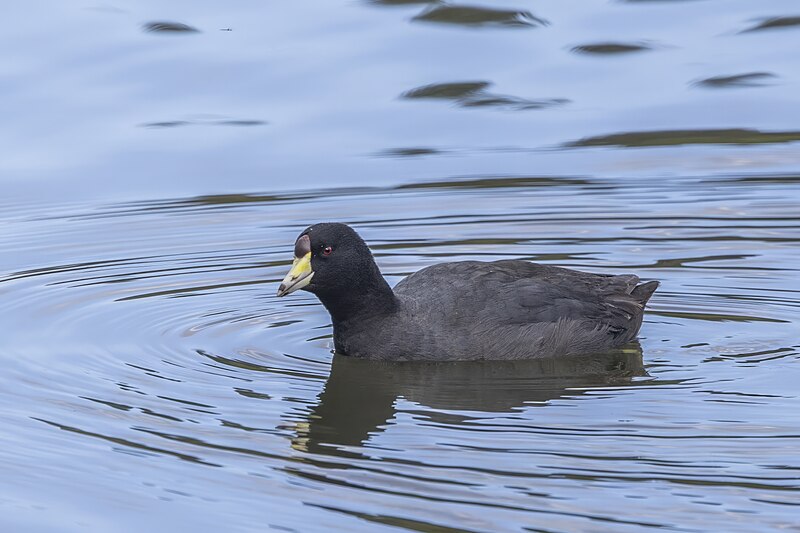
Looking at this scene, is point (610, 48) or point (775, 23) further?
point (775, 23)

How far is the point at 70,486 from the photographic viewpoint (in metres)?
6.70

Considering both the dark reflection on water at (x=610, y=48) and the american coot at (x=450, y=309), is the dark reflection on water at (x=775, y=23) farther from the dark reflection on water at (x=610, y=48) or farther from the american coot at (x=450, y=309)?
the american coot at (x=450, y=309)

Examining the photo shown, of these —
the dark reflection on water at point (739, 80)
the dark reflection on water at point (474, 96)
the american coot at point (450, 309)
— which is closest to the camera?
the american coot at point (450, 309)

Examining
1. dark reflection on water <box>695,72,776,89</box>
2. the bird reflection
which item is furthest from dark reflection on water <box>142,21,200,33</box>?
the bird reflection

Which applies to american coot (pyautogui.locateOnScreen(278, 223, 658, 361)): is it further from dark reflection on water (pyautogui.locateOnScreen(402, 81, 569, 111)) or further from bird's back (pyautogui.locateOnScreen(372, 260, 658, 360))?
dark reflection on water (pyautogui.locateOnScreen(402, 81, 569, 111))

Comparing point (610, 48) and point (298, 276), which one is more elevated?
point (610, 48)

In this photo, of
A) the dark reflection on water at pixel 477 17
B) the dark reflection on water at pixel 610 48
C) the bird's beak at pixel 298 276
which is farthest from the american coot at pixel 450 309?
the dark reflection on water at pixel 477 17

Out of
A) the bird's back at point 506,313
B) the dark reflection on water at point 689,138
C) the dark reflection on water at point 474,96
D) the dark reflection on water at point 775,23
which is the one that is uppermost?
the dark reflection on water at point 775,23

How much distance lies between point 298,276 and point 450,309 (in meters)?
0.92

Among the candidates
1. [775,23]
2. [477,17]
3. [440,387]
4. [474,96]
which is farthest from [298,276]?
[775,23]

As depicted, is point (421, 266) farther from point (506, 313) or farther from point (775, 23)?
point (775, 23)

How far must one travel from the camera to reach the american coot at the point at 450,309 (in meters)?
8.70

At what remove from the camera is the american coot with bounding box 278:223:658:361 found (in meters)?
8.70

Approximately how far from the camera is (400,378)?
8.48 meters
